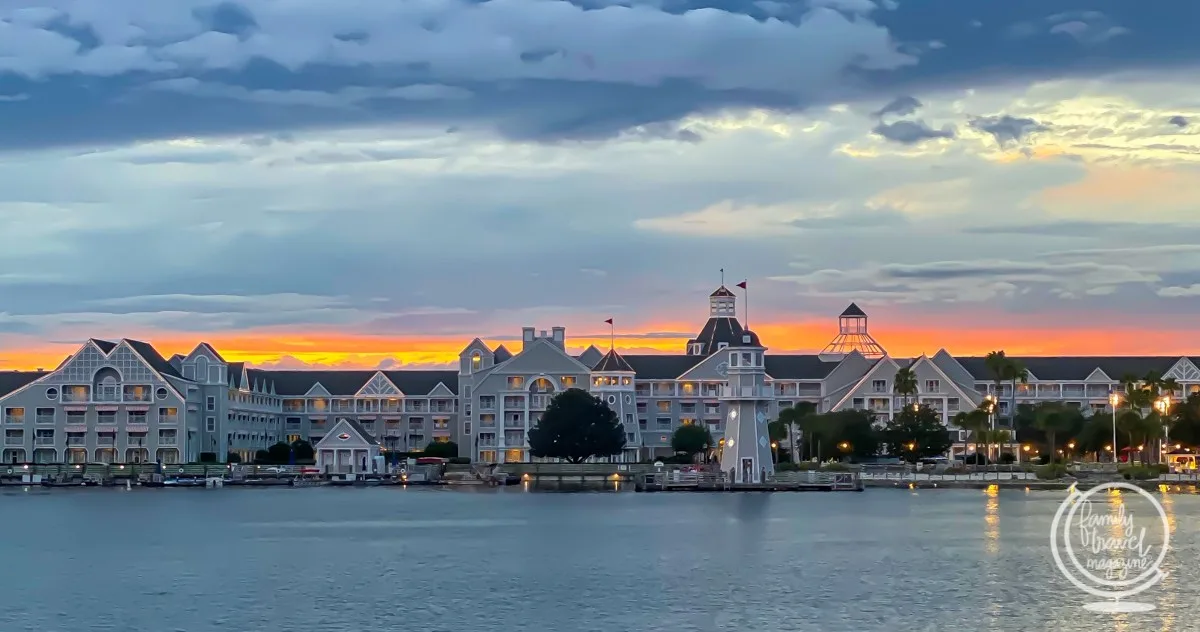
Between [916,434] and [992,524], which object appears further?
[916,434]

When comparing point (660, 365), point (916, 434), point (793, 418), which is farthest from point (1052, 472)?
point (660, 365)

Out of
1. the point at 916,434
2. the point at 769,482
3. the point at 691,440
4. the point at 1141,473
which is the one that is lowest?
the point at 769,482

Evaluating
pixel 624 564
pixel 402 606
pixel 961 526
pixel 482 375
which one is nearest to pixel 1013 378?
pixel 482 375

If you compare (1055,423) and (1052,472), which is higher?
(1055,423)

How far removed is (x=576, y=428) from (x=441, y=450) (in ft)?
95.5

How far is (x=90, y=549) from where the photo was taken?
73.1 metres

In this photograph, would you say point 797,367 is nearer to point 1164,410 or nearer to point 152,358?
point 1164,410

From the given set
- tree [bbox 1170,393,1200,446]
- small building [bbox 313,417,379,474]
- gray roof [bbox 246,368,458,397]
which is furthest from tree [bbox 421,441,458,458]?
tree [bbox 1170,393,1200,446]

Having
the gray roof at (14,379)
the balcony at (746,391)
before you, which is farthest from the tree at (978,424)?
the gray roof at (14,379)

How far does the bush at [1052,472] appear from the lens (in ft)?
437

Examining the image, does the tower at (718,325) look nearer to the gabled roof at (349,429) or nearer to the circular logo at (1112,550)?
the gabled roof at (349,429)

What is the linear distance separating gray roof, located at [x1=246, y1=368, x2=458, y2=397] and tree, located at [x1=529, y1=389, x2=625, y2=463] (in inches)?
1396

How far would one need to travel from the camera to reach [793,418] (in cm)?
15512

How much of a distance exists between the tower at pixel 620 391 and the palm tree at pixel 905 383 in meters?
25.3
